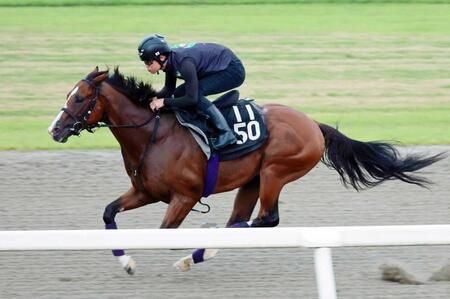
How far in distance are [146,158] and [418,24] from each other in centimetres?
1310

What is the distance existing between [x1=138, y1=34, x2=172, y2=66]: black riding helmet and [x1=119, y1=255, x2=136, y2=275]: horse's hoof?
4.49 ft

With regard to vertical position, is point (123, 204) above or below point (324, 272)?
below

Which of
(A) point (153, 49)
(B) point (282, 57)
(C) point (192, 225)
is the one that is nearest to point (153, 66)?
(A) point (153, 49)

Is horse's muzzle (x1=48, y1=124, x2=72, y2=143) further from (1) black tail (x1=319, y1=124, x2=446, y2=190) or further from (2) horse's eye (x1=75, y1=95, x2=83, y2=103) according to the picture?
(1) black tail (x1=319, y1=124, x2=446, y2=190)

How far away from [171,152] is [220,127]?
14.9 inches

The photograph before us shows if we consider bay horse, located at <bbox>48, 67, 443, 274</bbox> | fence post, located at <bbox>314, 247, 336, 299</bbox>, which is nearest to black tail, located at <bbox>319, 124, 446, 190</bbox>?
bay horse, located at <bbox>48, 67, 443, 274</bbox>

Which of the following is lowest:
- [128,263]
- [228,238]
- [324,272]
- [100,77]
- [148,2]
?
[148,2]

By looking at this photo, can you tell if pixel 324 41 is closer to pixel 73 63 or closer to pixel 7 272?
pixel 73 63

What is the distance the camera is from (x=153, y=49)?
743 centimetres

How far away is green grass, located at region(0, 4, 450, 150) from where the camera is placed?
13453 millimetres

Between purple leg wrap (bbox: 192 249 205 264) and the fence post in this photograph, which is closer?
the fence post

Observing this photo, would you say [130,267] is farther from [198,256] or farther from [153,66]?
[153,66]

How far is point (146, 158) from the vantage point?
24.8 feet

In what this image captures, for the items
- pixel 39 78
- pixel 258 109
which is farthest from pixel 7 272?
pixel 39 78
